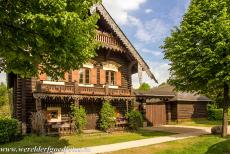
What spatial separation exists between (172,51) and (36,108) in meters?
10.00

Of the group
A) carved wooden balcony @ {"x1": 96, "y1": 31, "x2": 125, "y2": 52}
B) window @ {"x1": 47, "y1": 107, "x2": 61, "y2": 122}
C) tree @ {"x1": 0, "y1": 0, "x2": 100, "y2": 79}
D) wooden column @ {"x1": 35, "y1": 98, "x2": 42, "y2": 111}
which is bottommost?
window @ {"x1": 47, "y1": 107, "x2": 61, "y2": 122}

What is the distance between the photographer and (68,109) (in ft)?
86.1

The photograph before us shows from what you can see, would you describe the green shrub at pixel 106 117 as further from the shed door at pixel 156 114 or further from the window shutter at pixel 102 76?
the shed door at pixel 156 114

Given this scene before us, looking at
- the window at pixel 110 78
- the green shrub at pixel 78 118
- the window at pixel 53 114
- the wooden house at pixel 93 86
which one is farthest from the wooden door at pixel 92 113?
the green shrub at pixel 78 118

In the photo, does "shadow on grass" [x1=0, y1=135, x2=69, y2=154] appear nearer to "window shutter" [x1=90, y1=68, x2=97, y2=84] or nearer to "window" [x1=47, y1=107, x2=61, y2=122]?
"window" [x1=47, y1=107, x2=61, y2=122]

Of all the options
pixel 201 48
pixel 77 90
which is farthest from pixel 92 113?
pixel 201 48

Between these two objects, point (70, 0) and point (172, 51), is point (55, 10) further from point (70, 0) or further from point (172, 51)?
point (172, 51)

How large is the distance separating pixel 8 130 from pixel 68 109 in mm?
6534

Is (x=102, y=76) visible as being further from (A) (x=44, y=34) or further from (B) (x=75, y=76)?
(A) (x=44, y=34)

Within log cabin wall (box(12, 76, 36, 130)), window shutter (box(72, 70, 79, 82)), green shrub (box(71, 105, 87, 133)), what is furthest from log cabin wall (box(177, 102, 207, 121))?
log cabin wall (box(12, 76, 36, 130))

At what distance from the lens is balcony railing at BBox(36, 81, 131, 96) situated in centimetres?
2277

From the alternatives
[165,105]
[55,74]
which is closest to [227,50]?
[55,74]

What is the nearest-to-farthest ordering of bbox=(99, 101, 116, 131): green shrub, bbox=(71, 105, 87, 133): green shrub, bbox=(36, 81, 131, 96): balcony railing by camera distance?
bbox=(36, 81, 131, 96): balcony railing, bbox=(71, 105, 87, 133): green shrub, bbox=(99, 101, 116, 131): green shrub

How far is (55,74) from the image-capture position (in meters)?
13.6
